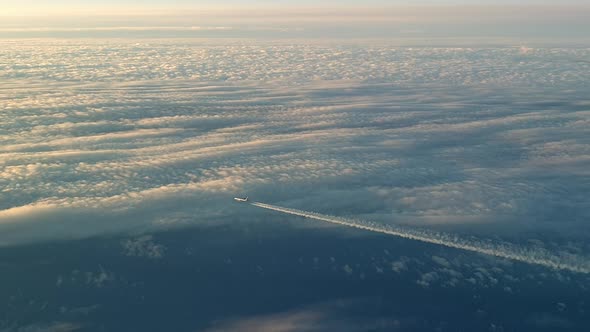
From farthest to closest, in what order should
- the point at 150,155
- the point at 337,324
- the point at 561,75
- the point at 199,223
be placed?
the point at 561,75 < the point at 150,155 < the point at 199,223 < the point at 337,324

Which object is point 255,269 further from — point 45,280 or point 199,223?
point 45,280

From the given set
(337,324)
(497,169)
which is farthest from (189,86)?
(337,324)

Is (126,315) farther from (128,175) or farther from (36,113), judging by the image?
(36,113)

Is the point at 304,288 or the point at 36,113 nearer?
the point at 304,288

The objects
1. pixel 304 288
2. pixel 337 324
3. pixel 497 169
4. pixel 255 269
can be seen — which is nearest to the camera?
pixel 337 324

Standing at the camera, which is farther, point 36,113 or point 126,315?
point 36,113

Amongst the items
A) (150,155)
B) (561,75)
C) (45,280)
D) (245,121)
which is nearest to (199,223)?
(45,280)
